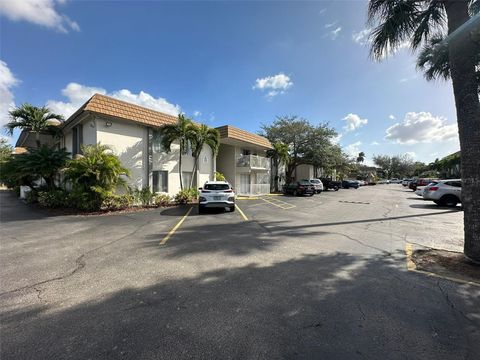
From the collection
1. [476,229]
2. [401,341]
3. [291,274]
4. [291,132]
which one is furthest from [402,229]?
[291,132]

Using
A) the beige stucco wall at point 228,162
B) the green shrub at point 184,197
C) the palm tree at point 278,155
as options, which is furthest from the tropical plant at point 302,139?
the green shrub at point 184,197

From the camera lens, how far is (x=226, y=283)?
13.0 feet

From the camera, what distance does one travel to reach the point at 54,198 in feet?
41.6

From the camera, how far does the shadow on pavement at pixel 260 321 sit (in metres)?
2.38

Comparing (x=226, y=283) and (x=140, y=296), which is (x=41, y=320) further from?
(x=226, y=283)

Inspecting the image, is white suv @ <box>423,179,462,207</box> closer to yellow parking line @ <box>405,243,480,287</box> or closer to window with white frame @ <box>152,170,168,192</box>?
yellow parking line @ <box>405,243,480,287</box>

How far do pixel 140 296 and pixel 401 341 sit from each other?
354 centimetres

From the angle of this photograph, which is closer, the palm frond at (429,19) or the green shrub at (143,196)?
the palm frond at (429,19)

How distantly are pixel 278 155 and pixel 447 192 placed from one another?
52.3ft

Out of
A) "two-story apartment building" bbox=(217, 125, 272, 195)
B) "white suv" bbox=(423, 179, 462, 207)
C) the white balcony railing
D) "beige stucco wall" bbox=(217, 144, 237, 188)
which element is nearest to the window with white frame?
"two-story apartment building" bbox=(217, 125, 272, 195)

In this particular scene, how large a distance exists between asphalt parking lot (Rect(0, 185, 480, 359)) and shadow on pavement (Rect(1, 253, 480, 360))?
0.02 metres

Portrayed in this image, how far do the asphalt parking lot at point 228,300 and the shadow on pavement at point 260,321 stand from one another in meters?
0.02

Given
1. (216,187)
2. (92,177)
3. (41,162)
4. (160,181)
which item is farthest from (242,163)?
(41,162)

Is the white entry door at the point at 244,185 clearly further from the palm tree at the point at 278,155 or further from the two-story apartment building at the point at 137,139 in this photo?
the palm tree at the point at 278,155
